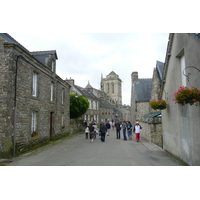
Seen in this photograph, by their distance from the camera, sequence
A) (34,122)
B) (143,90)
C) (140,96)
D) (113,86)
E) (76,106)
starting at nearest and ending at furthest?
(34,122), (76,106), (140,96), (143,90), (113,86)

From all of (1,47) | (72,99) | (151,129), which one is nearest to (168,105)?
(151,129)

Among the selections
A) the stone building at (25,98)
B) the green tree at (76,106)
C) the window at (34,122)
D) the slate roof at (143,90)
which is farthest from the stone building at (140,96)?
the window at (34,122)

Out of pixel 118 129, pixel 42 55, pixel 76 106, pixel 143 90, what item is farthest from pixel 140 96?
pixel 42 55

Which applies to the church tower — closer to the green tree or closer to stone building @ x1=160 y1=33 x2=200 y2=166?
the green tree

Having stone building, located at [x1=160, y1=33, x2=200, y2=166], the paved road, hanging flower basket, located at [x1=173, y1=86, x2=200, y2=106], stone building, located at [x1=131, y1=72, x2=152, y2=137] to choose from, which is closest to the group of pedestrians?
the paved road

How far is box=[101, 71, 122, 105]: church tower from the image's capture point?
2923 inches

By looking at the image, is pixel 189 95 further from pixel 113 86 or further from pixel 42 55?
pixel 113 86

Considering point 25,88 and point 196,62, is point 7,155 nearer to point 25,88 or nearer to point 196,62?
point 25,88

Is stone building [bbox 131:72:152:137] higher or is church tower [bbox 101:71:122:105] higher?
church tower [bbox 101:71:122:105]

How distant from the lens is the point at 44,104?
11398 millimetres

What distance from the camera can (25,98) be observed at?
892 cm

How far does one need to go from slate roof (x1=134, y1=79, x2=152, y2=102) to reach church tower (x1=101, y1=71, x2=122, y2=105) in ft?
145

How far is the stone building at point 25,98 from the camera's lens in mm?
7453

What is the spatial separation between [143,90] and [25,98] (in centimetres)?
2195
